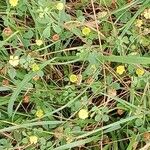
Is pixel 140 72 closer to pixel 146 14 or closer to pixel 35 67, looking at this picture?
pixel 146 14

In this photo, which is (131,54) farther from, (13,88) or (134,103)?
(13,88)

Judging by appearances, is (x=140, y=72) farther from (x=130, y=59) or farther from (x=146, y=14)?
(x=146, y=14)

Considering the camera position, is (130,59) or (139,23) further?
(139,23)

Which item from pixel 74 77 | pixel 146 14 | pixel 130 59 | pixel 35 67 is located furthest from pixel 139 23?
pixel 35 67

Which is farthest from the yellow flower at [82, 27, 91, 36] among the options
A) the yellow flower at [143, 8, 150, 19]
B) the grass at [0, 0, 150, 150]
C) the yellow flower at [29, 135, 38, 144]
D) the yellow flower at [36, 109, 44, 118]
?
the yellow flower at [29, 135, 38, 144]

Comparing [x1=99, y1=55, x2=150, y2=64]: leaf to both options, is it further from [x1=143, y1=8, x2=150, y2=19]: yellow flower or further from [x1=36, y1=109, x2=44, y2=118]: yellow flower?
[x1=36, y1=109, x2=44, y2=118]: yellow flower

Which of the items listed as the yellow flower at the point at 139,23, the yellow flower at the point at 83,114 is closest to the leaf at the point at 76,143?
the yellow flower at the point at 83,114

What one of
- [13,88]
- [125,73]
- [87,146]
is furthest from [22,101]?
[125,73]

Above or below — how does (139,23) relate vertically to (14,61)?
above

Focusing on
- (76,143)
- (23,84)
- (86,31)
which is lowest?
(76,143)
